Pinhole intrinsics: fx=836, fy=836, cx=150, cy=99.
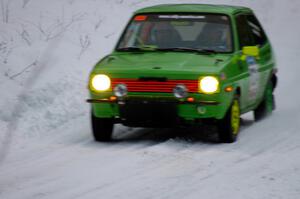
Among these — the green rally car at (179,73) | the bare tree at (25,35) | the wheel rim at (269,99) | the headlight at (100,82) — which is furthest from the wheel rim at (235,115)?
the bare tree at (25,35)

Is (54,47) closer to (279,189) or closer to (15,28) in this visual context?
(15,28)

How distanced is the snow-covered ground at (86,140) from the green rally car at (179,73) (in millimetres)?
367

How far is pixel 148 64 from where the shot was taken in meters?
9.59

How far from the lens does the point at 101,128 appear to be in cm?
986

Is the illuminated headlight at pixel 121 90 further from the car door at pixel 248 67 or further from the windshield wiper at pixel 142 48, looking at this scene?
the car door at pixel 248 67

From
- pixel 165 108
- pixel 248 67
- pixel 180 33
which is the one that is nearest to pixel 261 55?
pixel 248 67

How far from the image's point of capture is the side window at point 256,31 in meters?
11.6

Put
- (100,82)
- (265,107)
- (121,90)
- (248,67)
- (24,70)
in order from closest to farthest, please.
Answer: (121,90)
(100,82)
(248,67)
(265,107)
(24,70)

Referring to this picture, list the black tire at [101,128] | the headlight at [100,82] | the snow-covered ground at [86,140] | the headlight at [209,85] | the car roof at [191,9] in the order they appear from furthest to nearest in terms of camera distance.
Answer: the car roof at [191,9] < the black tire at [101,128] < the headlight at [100,82] < the headlight at [209,85] < the snow-covered ground at [86,140]

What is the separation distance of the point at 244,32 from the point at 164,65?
1.95m

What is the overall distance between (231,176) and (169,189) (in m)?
A: 0.84

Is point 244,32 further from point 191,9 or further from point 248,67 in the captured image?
point 191,9

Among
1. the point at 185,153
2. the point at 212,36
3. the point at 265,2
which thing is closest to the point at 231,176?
the point at 185,153

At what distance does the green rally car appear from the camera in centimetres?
927
